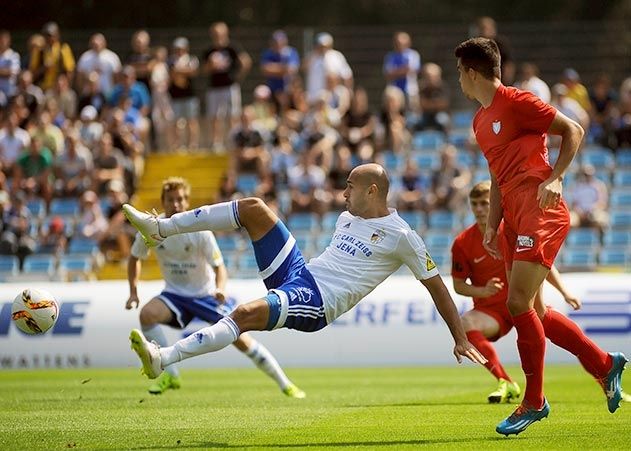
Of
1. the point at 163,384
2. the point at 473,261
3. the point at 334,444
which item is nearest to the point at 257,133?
the point at 163,384

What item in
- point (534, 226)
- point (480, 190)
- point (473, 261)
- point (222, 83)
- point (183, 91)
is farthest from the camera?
point (183, 91)

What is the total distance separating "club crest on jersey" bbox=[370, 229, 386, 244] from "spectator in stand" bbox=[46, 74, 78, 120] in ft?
61.1

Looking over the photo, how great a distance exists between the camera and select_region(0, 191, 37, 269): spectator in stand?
2336cm

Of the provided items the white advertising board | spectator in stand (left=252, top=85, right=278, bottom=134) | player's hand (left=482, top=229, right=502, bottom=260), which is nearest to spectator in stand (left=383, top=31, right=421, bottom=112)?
spectator in stand (left=252, top=85, right=278, bottom=134)

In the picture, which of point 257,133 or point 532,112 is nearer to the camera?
point 532,112

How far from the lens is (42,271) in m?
22.7

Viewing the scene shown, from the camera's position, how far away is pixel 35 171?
25.5m

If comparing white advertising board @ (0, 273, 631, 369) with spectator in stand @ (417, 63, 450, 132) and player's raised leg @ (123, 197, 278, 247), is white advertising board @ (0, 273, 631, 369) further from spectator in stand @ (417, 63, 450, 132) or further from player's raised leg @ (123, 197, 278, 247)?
player's raised leg @ (123, 197, 278, 247)

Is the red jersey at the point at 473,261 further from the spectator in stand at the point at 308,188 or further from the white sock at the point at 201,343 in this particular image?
the spectator in stand at the point at 308,188

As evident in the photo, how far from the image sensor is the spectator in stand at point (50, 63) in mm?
27406

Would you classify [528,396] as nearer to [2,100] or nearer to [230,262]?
[230,262]

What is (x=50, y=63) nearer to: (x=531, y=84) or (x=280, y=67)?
(x=280, y=67)

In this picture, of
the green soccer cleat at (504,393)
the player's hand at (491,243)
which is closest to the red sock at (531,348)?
the player's hand at (491,243)

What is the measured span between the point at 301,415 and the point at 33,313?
2428mm
